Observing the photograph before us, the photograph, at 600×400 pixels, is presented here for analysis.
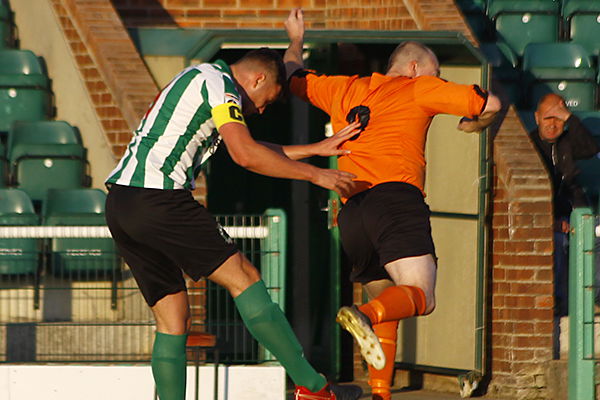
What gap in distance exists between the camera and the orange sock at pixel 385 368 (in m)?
6.73

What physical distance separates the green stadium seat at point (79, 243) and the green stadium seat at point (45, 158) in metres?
0.43

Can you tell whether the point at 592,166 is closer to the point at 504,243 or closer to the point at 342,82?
the point at 504,243

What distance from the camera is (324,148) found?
631 centimetres

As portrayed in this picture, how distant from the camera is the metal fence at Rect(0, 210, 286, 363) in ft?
27.0

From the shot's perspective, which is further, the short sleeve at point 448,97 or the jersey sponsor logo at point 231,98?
→ the short sleeve at point 448,97

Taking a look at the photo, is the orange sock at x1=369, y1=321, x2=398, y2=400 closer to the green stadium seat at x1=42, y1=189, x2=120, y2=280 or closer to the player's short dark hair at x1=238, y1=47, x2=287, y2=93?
the player's short dark hair at x1=238, y1=47, x2=287, y2=93

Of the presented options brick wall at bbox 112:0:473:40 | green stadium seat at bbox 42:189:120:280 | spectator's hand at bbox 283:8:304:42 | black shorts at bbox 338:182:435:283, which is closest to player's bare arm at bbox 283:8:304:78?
spectator's hand at bbox 283:8:304:42

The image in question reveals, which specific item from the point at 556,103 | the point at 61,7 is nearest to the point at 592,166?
the point at 556,103

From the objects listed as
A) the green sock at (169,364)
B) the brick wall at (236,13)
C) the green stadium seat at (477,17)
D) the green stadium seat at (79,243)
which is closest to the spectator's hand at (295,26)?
the green sock at (169,364)

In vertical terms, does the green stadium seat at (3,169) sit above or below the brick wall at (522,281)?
above

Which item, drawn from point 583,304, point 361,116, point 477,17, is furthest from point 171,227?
point 477,17

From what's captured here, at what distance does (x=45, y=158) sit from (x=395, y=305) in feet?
14.6

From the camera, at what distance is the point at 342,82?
22.7 feet

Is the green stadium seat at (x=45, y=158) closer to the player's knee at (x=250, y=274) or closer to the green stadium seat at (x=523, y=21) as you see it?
the player's knee at (x=250, y=274)
